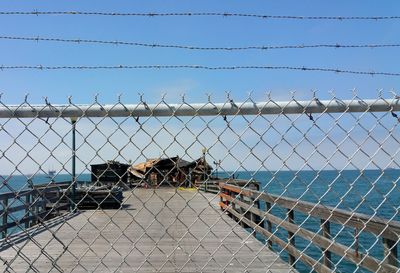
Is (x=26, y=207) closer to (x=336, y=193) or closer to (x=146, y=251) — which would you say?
(x=146, y=251)

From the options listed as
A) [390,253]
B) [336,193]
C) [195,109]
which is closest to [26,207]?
[195,109]

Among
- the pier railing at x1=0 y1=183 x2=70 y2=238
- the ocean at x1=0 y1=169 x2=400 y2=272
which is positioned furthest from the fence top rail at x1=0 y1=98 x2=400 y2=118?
the pier railing at x1=0 y1=183 x2=70 y2=238

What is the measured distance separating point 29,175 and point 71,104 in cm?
52

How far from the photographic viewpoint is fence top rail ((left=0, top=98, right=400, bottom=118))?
10.2 ft

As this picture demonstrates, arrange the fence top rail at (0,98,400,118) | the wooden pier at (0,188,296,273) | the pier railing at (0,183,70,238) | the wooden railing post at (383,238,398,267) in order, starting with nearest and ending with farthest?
the fence top rail at (0,98,400,118)
the wooden railing post at (383,238,398,267)
the pier railing at (0,183,70,238)
the wooden pier at (0,188,296,273)

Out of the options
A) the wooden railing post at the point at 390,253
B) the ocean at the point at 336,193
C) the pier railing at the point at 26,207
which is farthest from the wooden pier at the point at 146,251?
the wooden railing post at the point at 390,253

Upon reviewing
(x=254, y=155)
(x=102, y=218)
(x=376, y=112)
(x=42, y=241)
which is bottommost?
(x=254, y=155)

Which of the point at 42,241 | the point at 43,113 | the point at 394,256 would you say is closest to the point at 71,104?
the point at 43,113

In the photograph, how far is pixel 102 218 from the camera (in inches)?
531

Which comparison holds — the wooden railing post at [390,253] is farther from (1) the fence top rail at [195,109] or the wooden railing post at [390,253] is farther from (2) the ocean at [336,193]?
Result: (1) the fence top rail at [195,109]

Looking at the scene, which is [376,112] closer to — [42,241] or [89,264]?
[89,264]

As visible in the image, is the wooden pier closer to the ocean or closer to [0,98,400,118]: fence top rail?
the ocean

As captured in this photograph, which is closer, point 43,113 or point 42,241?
point 43,113

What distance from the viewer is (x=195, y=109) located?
3.16 m
